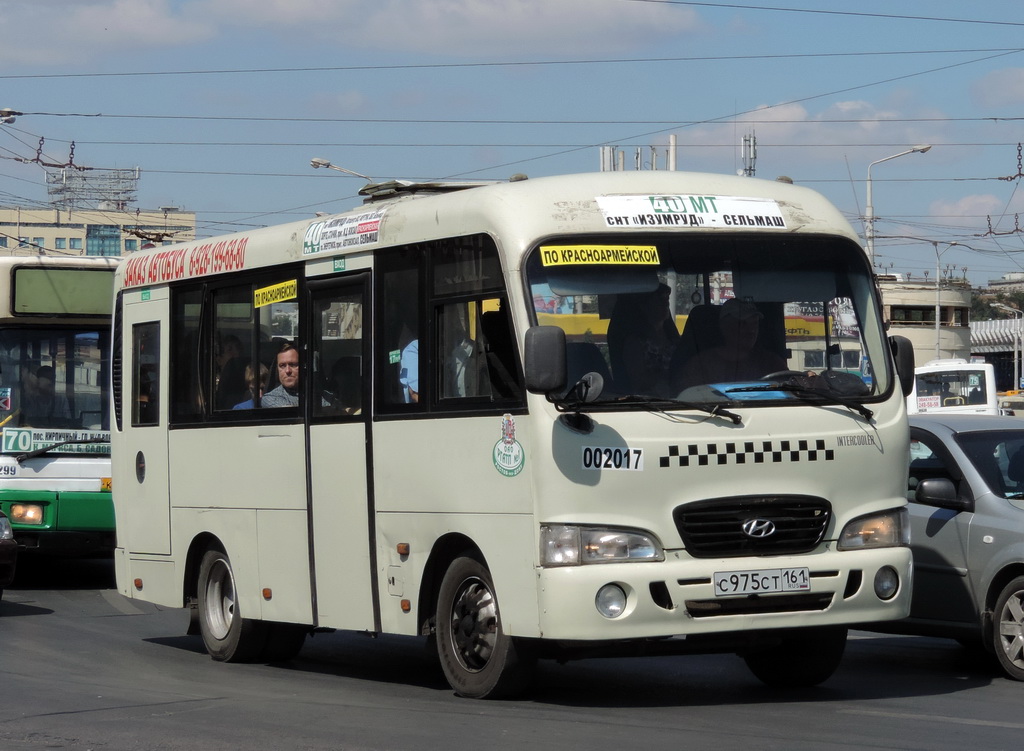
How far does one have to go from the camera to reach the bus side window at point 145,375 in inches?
501

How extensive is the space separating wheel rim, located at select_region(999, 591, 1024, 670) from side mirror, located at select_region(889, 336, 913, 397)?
5.13ft

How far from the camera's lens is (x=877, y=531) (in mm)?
8922

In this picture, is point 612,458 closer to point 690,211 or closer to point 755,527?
point 755,527

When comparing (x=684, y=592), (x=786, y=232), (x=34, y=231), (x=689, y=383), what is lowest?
(x=684, y=592)

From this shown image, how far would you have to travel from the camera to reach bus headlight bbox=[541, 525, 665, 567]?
8344 mm

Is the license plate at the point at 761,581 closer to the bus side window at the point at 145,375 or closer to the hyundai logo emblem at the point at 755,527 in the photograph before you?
the hyundai logo emblem at the point at 755,527

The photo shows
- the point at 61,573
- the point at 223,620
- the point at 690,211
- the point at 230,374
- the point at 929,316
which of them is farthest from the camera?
the point at 929,316

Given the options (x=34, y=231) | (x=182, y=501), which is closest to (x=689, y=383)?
(x=182, y=501)

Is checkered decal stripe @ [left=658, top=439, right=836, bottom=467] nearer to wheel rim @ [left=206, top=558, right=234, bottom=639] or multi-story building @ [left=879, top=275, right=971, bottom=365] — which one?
wheel rim @ [left=206, top=558, right=234, bottom=639]

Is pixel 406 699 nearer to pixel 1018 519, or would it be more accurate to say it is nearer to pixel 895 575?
pixel 895 575

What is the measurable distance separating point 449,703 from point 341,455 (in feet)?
6.13

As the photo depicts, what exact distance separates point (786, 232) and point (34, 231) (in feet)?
552

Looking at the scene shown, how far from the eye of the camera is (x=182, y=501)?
1225 cm

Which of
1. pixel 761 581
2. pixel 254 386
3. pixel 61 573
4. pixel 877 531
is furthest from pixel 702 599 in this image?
pixel 61 573
